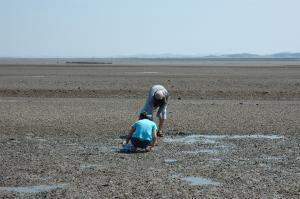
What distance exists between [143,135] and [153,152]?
46 cm

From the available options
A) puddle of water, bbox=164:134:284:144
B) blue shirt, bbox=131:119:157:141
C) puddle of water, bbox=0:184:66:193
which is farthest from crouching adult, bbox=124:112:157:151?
puddle of water, bbox=0:184:66:193

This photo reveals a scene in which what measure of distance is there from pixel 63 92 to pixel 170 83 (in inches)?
344

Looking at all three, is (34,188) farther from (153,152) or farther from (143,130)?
(143,130)

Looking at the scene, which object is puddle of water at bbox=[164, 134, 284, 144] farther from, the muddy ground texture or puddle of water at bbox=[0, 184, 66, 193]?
puddle of water at bbox=[0, 184, 66, 193]

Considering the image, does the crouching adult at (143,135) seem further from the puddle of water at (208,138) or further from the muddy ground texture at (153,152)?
the puddle of water at (208,138)

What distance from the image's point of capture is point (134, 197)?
379 inches

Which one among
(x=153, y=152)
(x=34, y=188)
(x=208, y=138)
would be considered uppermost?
(x=34, y=188)

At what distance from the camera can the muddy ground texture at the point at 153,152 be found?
10359mm

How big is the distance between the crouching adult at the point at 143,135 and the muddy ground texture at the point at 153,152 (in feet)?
1.18

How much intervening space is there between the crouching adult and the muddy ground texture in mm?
360

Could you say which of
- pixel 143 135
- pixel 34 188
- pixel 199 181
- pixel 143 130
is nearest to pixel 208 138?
pixel 143 130

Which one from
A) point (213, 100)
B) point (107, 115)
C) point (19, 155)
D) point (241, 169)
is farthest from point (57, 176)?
point (213, 100)

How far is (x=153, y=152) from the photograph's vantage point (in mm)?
14211

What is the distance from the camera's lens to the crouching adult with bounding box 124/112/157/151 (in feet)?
46.7
